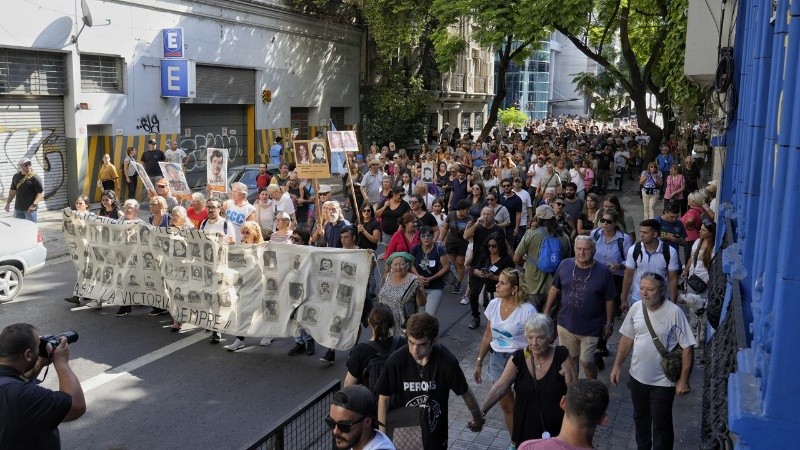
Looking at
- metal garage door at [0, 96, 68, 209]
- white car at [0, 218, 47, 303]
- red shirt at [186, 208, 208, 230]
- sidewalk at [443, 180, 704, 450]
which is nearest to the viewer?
sidewalk at [443, 180, 704, 450]

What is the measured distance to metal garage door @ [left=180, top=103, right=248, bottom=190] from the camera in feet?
77.8

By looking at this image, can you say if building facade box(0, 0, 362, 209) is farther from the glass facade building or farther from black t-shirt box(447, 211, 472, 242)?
the glass facade building

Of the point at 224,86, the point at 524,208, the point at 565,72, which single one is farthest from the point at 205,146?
the point at 565,72

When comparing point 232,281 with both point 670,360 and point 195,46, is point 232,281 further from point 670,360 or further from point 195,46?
point 195,46

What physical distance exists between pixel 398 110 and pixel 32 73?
53.9ft

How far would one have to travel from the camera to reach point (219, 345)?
9352mm

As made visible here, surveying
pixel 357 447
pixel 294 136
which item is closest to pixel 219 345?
pixel 357 447

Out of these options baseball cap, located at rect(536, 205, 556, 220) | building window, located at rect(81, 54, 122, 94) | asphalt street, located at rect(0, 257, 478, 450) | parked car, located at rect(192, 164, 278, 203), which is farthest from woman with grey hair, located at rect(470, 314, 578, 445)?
building window, located at rect(81, 54, 122, 94)

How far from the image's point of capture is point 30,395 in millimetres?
4156

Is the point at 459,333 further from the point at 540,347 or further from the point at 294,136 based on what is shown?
the point at 294,136

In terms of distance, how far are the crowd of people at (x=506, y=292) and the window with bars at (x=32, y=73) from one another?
4.56 m

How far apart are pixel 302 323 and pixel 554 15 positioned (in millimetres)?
15556

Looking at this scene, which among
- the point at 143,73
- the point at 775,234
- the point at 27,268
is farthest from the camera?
the point at 143,73

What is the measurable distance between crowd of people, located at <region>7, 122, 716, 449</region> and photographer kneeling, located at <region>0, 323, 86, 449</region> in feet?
5.25
